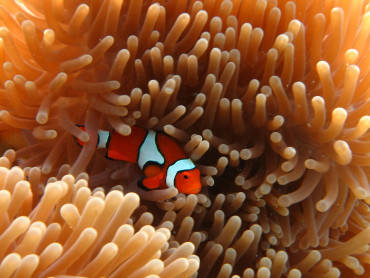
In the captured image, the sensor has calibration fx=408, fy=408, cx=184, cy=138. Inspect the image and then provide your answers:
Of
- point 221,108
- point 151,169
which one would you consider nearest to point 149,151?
point 151,169

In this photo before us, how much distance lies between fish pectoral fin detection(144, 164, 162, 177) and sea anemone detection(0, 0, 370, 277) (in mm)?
47

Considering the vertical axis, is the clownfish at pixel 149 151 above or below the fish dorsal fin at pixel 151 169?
above

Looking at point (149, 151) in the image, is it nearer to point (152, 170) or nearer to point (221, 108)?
point (152, 170)

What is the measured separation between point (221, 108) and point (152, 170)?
0.27 meters

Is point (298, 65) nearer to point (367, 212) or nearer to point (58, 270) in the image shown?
point (367, 212)

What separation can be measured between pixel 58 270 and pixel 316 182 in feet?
2.41

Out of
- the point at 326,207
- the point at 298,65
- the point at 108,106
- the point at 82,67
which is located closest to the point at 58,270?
the point at 108,106

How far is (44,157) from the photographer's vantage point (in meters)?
1.24

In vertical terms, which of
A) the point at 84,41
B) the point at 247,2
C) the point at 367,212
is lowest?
the point at 367,212

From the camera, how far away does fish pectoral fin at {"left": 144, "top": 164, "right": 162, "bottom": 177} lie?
119 centimetres

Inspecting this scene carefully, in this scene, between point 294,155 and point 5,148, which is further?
point 5,148

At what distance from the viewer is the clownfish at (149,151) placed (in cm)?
118

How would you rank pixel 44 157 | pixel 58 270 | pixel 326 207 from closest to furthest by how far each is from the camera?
pixel 58 270, pixel 326 207, pixel 44 157

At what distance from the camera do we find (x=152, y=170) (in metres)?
1.19
